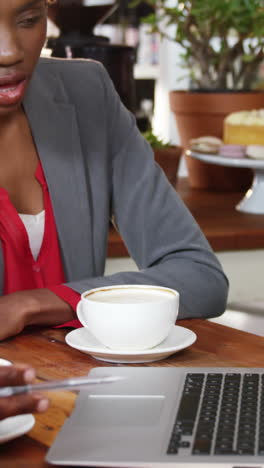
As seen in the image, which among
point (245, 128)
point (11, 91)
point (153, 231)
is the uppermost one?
point (11, 91)

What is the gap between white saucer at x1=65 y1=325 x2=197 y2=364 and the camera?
3.26ft

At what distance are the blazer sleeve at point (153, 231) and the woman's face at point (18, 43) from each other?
295mm

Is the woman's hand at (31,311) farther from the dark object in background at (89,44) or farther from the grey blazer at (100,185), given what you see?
the dark object in background at (89,44)

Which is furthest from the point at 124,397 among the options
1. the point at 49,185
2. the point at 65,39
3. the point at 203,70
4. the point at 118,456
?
the point at 203,70

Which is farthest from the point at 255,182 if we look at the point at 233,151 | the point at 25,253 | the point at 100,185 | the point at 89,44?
the point at 25,253

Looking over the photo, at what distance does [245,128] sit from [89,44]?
571 millimetres

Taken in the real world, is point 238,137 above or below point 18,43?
below

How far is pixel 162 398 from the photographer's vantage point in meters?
0.87

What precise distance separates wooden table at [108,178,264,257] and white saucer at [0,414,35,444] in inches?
45.7

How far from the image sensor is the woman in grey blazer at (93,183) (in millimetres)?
1327

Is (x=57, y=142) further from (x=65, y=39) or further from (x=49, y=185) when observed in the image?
(x=65, y=39)

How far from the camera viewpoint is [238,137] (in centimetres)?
250

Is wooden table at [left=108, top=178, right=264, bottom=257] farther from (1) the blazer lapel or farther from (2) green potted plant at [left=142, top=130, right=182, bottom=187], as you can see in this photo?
(1) the blazer lapel

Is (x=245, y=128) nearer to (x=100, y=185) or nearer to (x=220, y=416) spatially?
(x=100, y=185)
